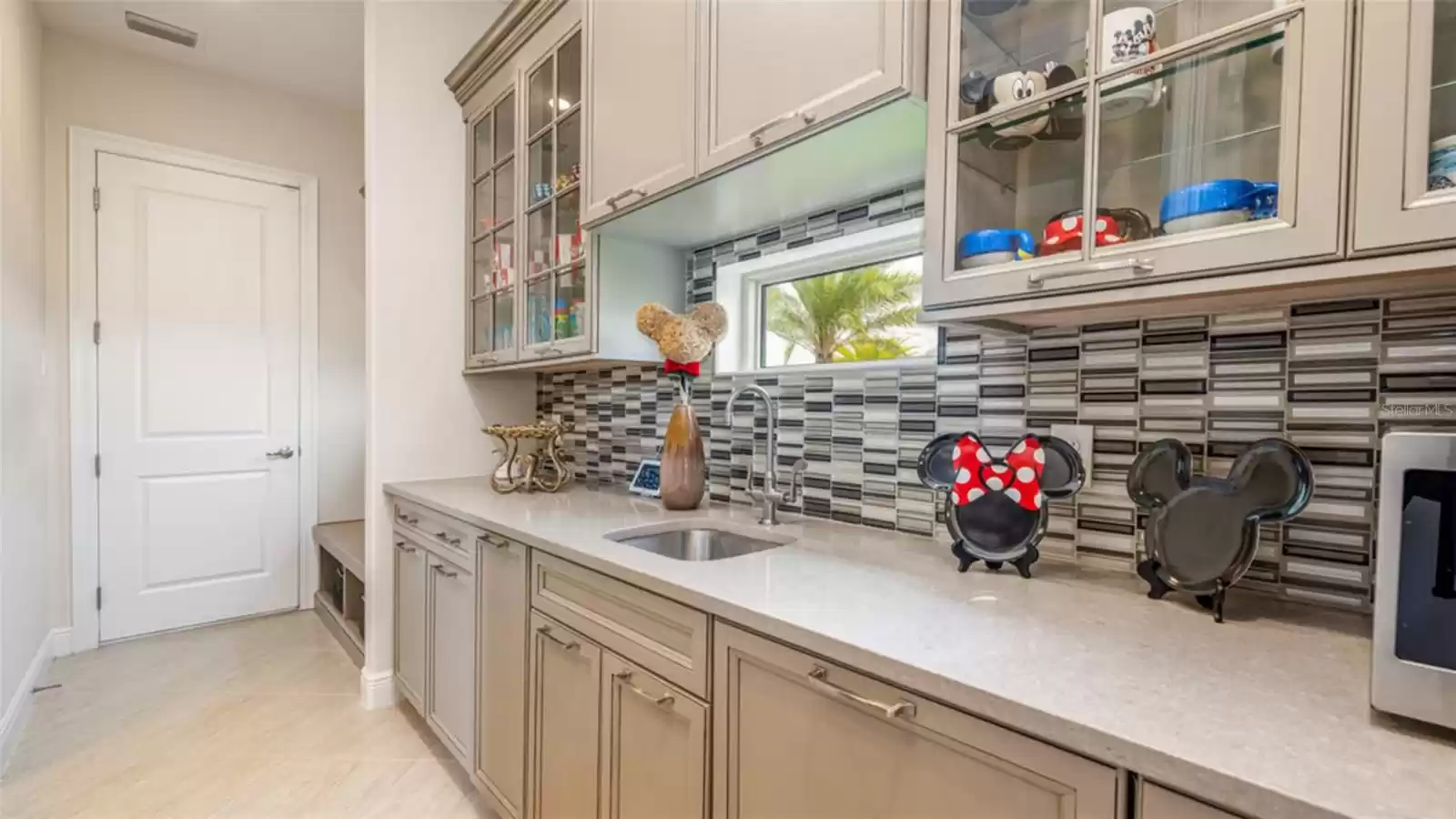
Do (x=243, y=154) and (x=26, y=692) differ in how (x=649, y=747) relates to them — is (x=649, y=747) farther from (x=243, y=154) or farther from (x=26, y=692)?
(x=243, y=154)

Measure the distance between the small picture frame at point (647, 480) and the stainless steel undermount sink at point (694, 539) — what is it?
360 millimetres

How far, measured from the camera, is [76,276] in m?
2.88

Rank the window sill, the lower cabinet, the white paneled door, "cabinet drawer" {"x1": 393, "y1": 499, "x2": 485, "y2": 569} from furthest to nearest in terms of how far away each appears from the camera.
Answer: the white paneled door
"cabinet drawer" {"x1": 393, "y1": 499, "x2": 485, "y2": 569}
the window sill
the lower cabinet

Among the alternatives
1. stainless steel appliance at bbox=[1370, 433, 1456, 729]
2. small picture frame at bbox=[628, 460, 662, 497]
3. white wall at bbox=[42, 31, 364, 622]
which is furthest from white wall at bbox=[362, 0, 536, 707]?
stainless steel appliance at bbox=[1370, 433, 1456, 729]

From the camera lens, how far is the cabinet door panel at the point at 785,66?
1.11 m

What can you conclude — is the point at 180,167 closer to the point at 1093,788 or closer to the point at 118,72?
the point at 118,72

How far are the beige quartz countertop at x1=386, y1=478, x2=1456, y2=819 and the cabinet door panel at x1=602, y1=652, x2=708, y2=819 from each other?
0.19 m

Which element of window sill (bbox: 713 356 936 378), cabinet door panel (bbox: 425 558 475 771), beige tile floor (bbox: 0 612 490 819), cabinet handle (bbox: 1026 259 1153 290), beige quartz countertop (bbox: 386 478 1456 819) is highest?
cabinet handle (bbox: 1026 259 1153 290)

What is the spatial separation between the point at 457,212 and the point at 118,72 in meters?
1.98

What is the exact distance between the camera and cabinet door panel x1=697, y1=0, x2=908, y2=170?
1106 mm

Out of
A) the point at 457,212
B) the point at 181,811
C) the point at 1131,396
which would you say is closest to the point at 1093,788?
the point at 1131,396

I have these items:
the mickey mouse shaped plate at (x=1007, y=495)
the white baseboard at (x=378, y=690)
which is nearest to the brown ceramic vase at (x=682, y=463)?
the mickey mouse shaped plate at (x=1007, y=495)

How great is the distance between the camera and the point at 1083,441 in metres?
1.19

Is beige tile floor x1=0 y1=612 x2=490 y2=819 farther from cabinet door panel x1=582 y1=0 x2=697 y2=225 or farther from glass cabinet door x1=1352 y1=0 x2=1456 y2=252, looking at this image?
glass cabinet door x1=1352 y1=0 x2=1456 y2=252
